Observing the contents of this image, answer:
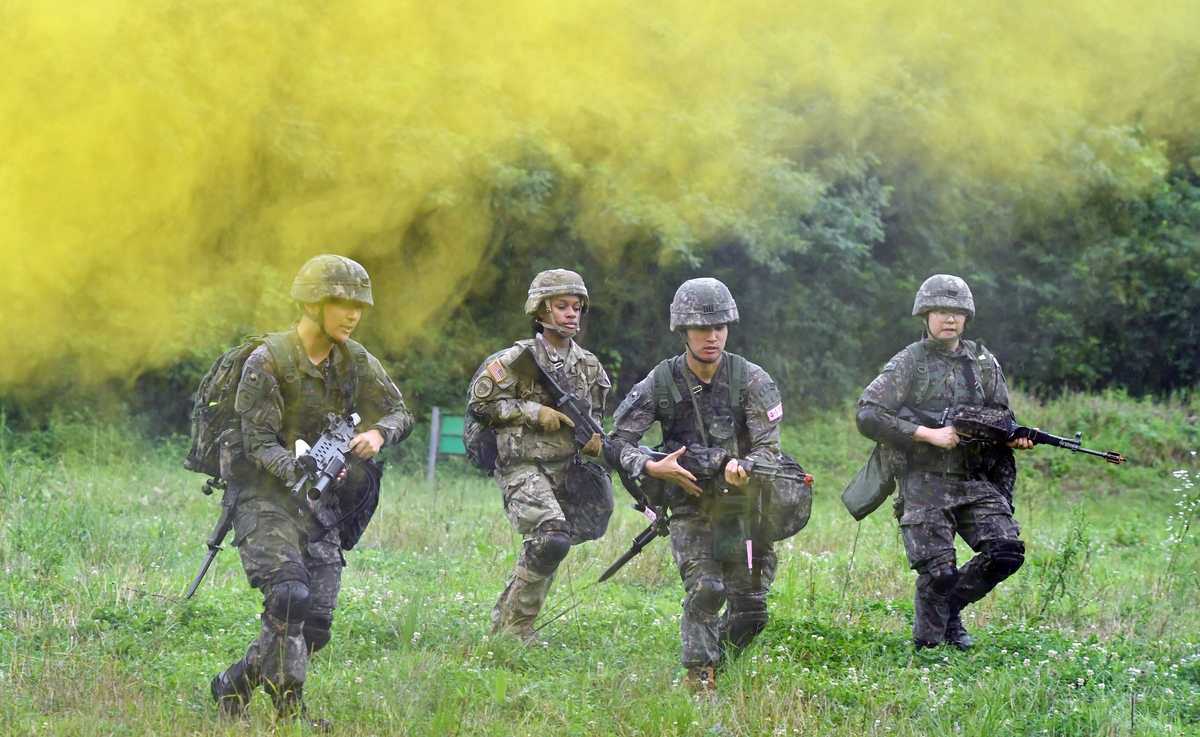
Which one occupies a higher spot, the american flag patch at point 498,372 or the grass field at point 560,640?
the american flag patch at point 498,372

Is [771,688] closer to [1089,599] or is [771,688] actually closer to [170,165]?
[1089,599]

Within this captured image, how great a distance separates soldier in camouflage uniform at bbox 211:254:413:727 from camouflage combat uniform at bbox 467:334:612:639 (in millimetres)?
1256

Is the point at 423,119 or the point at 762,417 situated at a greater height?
the point at 423,119

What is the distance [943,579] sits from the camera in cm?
602

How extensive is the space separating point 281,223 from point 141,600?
6.05 metres

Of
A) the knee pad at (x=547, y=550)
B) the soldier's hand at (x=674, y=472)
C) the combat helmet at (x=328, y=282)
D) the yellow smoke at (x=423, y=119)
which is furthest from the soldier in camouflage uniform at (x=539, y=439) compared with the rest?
the yellow smoke at (x=423, y=119)

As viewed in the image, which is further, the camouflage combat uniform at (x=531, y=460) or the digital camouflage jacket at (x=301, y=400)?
the camouflage combat uniform at (x=531, y=460)

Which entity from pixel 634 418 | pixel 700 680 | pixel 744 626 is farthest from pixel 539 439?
pixel 700 680

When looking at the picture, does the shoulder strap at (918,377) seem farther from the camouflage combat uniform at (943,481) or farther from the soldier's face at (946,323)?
the soldier's face at (946,323)

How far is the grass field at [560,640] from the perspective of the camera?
477 centimetres

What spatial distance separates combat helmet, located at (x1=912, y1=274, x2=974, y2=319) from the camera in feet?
20.7

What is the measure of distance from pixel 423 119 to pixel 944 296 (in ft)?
19.8

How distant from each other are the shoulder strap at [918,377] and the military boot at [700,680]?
184cm

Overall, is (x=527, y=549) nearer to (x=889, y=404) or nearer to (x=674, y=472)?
(x=674, y=472)
